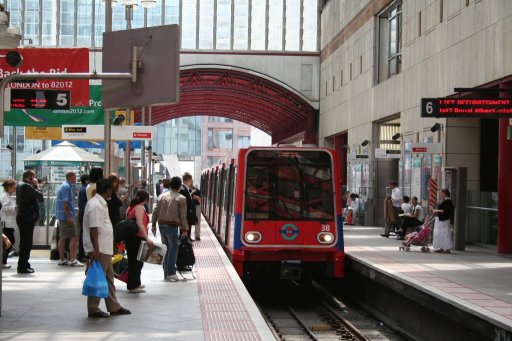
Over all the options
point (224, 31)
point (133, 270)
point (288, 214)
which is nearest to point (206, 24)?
point (224, 31)

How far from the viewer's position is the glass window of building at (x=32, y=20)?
4809 cm

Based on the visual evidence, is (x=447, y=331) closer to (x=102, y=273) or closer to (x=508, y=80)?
(x=102, y=273)

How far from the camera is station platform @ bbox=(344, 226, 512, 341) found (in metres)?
12.6

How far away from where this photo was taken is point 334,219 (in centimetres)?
1839

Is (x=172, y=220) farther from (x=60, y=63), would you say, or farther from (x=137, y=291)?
(x=60, y=63)

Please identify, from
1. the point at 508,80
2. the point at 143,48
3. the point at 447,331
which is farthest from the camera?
the point at 508,80

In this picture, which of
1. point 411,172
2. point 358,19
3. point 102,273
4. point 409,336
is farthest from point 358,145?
point 102,273

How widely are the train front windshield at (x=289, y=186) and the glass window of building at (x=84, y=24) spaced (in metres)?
31.5

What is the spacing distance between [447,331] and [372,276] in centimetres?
494

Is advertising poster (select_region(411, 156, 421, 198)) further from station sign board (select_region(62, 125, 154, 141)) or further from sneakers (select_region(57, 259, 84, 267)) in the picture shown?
sneakers (select_region(57, 259, 84, 267))

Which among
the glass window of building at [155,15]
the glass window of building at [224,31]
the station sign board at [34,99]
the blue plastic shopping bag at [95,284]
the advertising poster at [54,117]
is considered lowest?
the blue plastic shopping bag at [95,284]

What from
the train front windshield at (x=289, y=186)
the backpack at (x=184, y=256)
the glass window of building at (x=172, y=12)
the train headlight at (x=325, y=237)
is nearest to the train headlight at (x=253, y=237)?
the train front windshield at (x=289, y=186)

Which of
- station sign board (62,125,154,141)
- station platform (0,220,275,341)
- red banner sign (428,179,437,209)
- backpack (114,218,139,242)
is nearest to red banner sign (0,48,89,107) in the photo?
station platform (0,220,275,341)

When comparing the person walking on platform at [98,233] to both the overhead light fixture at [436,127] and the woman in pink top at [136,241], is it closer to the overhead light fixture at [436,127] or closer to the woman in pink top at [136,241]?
the woman in pink top at [136,241]
